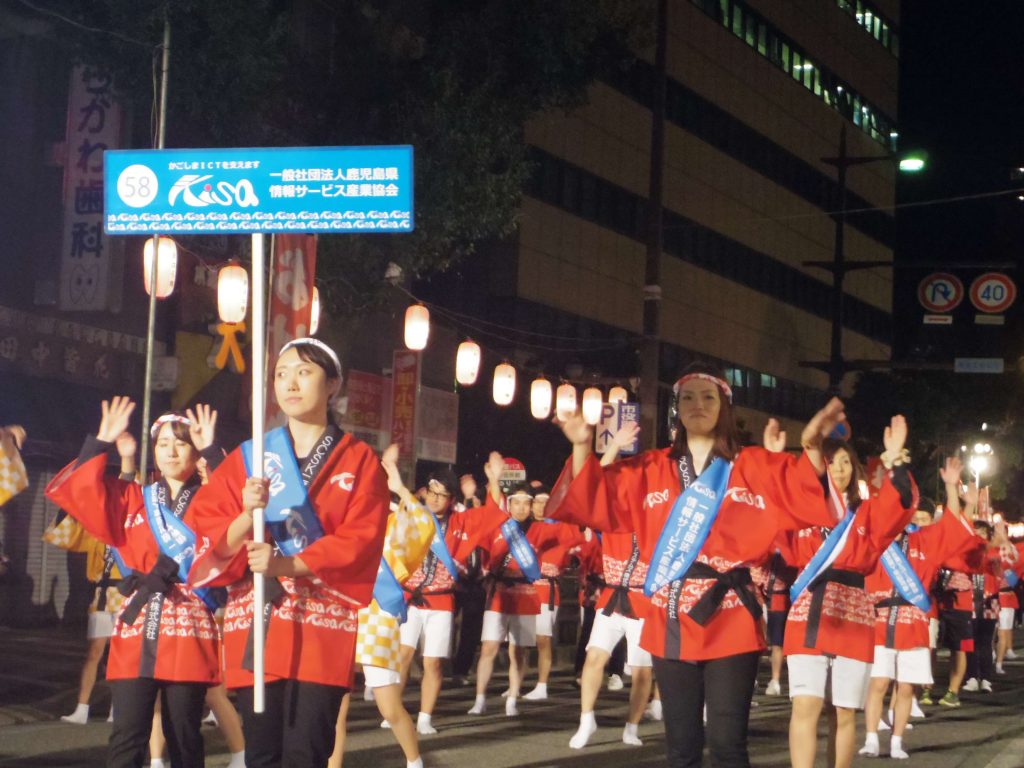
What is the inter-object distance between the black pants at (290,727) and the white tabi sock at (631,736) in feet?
21.7

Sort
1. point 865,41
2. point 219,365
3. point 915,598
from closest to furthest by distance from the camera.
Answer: point 915,598, point 219,365, point 865,41

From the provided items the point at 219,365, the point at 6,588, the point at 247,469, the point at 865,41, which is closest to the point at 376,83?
the point at 219,365

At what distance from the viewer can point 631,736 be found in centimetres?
1203

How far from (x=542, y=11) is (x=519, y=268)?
14.2m

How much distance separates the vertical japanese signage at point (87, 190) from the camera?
63.5 feet

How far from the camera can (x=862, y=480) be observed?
869 cm

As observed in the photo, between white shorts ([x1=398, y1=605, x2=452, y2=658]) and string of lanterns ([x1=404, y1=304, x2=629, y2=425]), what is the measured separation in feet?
37.7

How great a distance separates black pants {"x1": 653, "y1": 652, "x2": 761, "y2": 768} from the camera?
623 cm

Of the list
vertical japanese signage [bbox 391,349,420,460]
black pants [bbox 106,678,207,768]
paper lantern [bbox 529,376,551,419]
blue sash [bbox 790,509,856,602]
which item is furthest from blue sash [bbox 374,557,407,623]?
paper lantern [bbox 529,376,551,419]

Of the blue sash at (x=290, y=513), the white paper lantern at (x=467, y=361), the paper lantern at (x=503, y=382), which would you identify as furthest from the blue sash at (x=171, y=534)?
the paper lantern at (x=503, y=382)

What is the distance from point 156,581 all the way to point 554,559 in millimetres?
9498

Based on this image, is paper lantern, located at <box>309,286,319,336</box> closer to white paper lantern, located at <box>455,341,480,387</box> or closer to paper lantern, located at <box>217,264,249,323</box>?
paper lantern, located at <box>217,264,249,323</box>

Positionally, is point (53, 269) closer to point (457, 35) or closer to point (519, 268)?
point (457, 35)

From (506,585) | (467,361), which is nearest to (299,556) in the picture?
(506,585)
